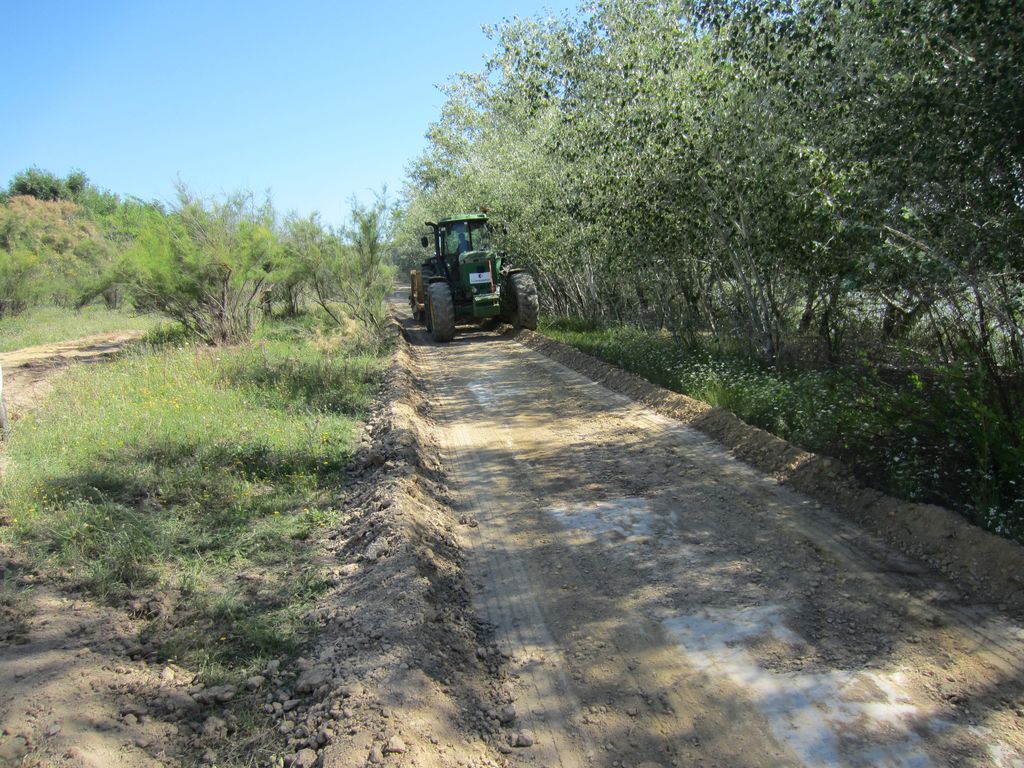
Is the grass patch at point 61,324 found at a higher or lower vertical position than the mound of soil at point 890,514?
higher

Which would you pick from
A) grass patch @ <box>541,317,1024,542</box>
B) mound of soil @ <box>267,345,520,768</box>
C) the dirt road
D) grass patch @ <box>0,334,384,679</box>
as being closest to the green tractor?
grass patch @ <box>0,334,384,679</box>

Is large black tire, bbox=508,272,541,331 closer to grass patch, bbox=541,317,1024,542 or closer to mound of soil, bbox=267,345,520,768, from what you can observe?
grass patch, bbox=541,317,1024,542

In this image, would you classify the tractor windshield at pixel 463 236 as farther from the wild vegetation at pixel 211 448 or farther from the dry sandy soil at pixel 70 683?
the dry sandy soil at pixel 70 683

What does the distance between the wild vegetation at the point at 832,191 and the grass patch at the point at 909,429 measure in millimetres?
→ 21

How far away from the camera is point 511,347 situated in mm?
15195

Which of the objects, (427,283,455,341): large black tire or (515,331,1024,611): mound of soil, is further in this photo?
(427,283,455,341): large black tire

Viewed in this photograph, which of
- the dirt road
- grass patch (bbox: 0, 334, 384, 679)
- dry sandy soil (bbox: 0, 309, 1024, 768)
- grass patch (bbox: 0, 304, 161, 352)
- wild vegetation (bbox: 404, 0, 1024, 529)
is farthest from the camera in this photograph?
grass patch (bbox: 0, 304, 161, 352)

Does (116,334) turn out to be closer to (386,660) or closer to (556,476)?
(556,476)

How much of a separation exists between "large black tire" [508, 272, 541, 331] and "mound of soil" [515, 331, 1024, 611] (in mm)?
8903

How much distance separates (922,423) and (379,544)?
12.9 ft

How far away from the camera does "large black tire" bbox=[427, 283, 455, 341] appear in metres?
16.0

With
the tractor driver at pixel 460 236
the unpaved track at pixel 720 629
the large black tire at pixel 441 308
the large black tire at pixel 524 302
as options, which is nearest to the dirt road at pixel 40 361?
the large black tire at pixel 441 308

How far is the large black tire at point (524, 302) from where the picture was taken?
16.5 metres

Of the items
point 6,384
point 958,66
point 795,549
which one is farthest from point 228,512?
point 6,384
